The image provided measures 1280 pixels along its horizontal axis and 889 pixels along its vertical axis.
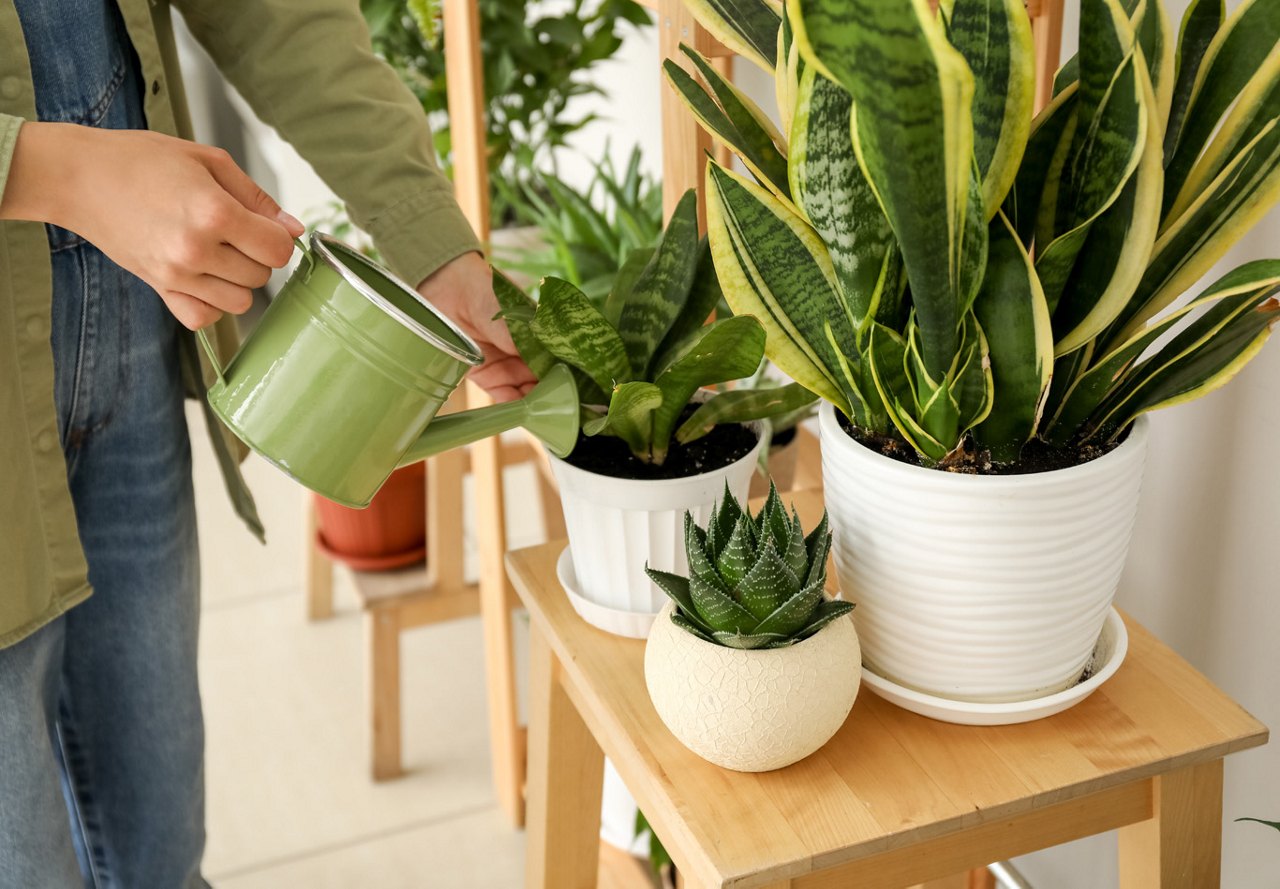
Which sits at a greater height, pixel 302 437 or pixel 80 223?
pixel 80 223

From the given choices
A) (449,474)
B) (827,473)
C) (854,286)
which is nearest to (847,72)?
(854,286)

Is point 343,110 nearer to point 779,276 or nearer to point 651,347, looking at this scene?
point 651,347

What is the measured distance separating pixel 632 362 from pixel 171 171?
0.30 metres

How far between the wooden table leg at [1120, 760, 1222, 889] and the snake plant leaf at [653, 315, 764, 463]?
344 millimetres

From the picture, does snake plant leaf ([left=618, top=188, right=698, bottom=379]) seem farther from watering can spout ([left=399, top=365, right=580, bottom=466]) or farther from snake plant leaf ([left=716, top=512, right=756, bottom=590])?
snake plant leaf ([left=716, top=512, right=756, bottom=590])

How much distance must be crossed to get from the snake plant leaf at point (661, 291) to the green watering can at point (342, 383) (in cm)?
8

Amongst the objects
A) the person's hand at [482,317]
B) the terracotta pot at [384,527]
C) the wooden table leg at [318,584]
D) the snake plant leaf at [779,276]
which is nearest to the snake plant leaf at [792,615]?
the snake plant leaf at [779,276]

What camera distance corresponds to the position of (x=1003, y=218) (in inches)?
23.4

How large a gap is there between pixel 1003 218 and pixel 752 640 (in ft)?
0.82

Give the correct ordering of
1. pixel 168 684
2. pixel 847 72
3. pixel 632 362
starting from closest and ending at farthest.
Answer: pixel 847 72 → pixel 632 362 → pixel 168 684

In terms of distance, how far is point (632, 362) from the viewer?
0.80 metres

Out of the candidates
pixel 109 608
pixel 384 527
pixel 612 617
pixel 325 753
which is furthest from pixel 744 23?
pixel 325 753

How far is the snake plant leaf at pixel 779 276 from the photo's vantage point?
647 millimetres

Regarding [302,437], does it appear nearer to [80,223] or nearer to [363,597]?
[80,223]
